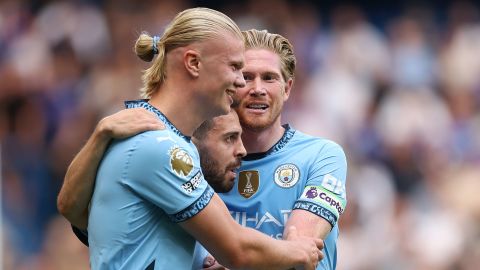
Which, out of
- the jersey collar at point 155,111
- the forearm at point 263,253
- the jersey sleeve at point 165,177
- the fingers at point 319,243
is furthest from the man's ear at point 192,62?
the fingers at point 319,243

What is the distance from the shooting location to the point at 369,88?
13430mm

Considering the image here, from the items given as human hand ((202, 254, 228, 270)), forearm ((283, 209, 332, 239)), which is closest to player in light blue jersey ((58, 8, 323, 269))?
forearm ((283, 209, 332, 239))

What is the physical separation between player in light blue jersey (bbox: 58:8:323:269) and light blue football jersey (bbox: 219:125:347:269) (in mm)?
451

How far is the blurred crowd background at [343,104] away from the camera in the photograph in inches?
445

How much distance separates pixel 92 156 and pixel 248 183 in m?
1.09

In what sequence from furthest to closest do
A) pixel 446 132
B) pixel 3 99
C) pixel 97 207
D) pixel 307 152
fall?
pixel 446 132
pixel 3 99
pixel 307 152
pixel 97 207

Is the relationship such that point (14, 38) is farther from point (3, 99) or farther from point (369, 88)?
point (369, 88)

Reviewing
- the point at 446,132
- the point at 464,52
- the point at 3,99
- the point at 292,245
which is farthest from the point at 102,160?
the point at 464,52

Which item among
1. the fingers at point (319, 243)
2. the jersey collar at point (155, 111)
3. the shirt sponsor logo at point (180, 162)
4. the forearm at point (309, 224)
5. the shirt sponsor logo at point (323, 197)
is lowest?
the shirt sponsor logo at point (180, 162)

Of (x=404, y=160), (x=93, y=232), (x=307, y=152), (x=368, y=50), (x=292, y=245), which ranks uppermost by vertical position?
(x=368, y=50)

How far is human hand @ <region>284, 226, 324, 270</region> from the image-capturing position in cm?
498

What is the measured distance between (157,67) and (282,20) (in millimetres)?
9073

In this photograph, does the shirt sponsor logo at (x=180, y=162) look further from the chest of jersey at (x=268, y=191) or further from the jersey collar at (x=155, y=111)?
the chest of jersey at (x=268, y=191)

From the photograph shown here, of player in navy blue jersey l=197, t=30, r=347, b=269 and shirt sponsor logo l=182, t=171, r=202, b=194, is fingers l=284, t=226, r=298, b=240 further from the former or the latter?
shirt sponsor logo l=182, t=171, r=202, b=194
